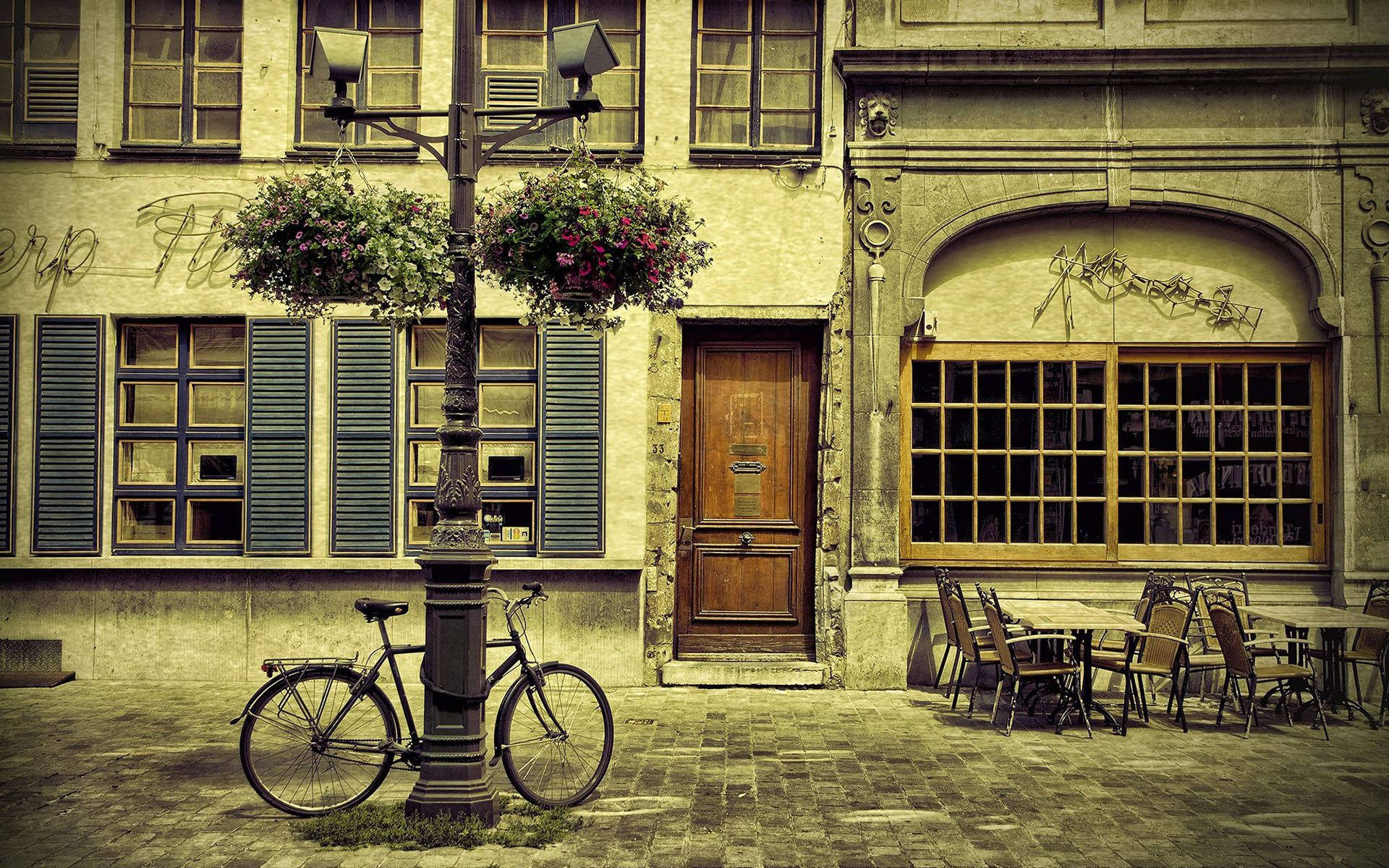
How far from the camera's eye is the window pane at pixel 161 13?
30.8 feet

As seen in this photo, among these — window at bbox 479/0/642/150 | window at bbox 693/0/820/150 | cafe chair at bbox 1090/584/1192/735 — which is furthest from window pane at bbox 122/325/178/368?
cafe chair at bbox 1090/584/1192/735

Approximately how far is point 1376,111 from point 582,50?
7.15m

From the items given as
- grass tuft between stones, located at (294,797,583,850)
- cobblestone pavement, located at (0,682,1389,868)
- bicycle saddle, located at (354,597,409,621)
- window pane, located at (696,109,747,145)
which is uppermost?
window pane, located at (696,109,747,145)

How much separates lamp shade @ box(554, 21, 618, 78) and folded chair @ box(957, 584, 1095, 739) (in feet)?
14.6

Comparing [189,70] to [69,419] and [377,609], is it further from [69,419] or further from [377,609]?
[377,609]

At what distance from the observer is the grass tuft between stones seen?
17.1 ft

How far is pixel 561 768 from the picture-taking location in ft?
19.3

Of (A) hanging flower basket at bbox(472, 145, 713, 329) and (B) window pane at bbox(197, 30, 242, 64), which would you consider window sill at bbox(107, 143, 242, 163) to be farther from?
(A) hanging flower basket at bbox(472, 145, 713, 329)

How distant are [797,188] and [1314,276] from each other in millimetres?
4352

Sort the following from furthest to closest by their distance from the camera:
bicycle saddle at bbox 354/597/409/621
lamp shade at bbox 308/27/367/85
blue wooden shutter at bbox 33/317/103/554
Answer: blue wooden shutter at bbox 33/317/103/554
bicycle saddle at bbox 354/597/409/621
lamp shade at bbox 308/27/367/85

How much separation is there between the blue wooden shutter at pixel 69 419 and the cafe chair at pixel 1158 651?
8.00m

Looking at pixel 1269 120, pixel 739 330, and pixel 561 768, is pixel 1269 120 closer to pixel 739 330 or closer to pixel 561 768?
pixel 739 330

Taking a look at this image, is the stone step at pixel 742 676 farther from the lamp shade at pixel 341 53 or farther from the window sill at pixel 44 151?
the window sill at pixel 44 151

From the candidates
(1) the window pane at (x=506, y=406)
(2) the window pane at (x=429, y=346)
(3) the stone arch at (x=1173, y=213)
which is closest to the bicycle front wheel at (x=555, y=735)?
(1) the window pane at (x=506, y=406)
